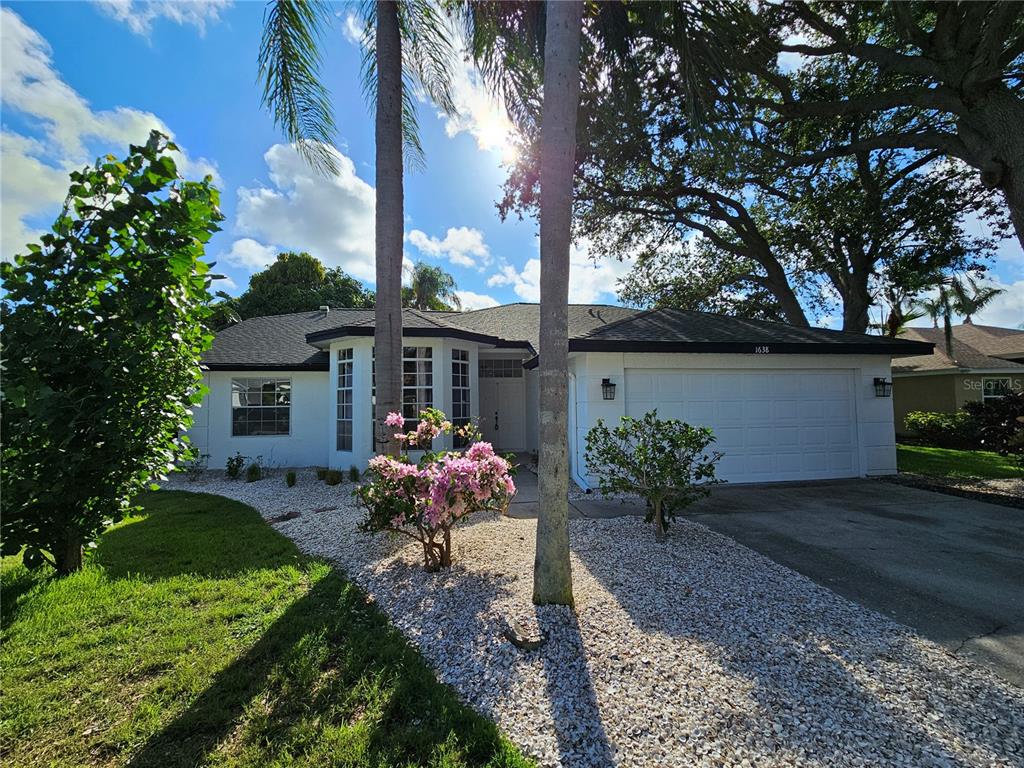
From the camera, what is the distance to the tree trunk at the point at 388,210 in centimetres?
576

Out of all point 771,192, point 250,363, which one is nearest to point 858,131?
point 771,192

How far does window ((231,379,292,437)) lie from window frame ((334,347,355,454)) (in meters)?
2.08

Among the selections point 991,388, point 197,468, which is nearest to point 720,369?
point 197,468

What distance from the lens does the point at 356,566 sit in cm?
455

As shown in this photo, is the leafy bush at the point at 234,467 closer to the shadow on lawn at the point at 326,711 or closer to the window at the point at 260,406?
the window at the point at 260,406

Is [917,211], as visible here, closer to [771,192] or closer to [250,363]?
[771,192]

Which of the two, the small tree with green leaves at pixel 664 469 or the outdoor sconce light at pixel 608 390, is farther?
the outdoor sconce light at pixel 608 390

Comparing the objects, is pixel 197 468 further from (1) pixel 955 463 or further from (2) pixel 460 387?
(1) pixel 955 463

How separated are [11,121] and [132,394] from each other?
264 centimetres

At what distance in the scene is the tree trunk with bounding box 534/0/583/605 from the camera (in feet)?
11.1

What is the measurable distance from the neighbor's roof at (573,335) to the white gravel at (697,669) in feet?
10.3

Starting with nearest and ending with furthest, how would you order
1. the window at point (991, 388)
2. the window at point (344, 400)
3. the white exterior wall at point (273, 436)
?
the window at point (344, 400) < the white exterior wall at point (273, 436) < the window at point (991, 388)

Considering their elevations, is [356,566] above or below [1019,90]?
below

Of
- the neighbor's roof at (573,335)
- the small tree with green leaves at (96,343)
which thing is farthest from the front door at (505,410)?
the small tree with green leaves at (96,343)
